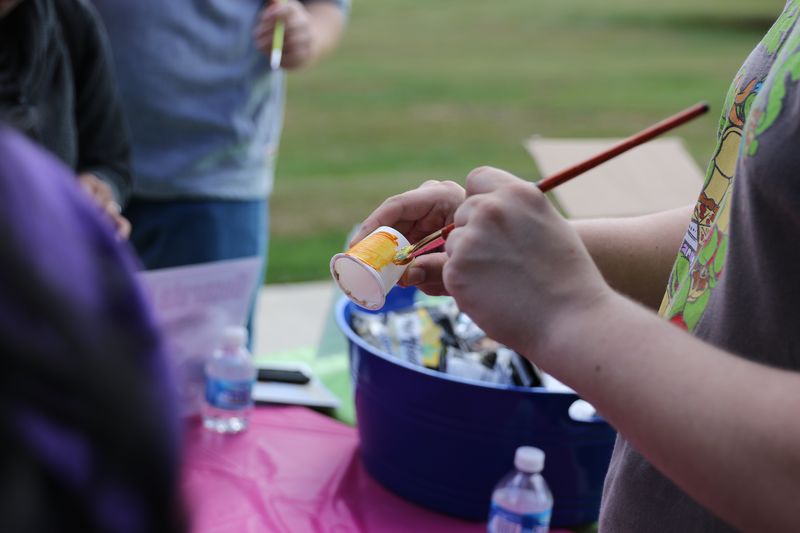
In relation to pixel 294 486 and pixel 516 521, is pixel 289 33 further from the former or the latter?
pixel 516 521

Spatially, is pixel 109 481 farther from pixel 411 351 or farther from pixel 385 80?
pixel 385 80

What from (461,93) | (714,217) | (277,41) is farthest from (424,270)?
(461,93)

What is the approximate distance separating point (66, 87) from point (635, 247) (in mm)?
1218

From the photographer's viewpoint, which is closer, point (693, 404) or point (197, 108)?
point (693, 404)

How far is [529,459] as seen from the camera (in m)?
1.23

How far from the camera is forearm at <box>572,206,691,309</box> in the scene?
3.45 ft

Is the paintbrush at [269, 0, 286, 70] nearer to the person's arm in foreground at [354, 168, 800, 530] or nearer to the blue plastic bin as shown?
the blue plastic bin

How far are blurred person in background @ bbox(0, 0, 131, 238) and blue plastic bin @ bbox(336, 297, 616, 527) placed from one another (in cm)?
70

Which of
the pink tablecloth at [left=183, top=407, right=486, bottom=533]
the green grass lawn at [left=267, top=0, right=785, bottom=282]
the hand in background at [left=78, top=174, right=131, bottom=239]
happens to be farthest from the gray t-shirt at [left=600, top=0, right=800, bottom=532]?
the green grass lawn at [left=267, top=0, right=785, bottom=282]

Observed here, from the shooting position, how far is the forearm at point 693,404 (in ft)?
2.08

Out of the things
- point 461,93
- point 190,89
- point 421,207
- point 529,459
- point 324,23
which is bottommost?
point 461,93

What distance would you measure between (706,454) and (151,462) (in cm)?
42

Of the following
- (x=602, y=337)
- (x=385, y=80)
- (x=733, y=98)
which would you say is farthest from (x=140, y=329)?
(x=385, y=80)

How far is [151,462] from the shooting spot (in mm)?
362
